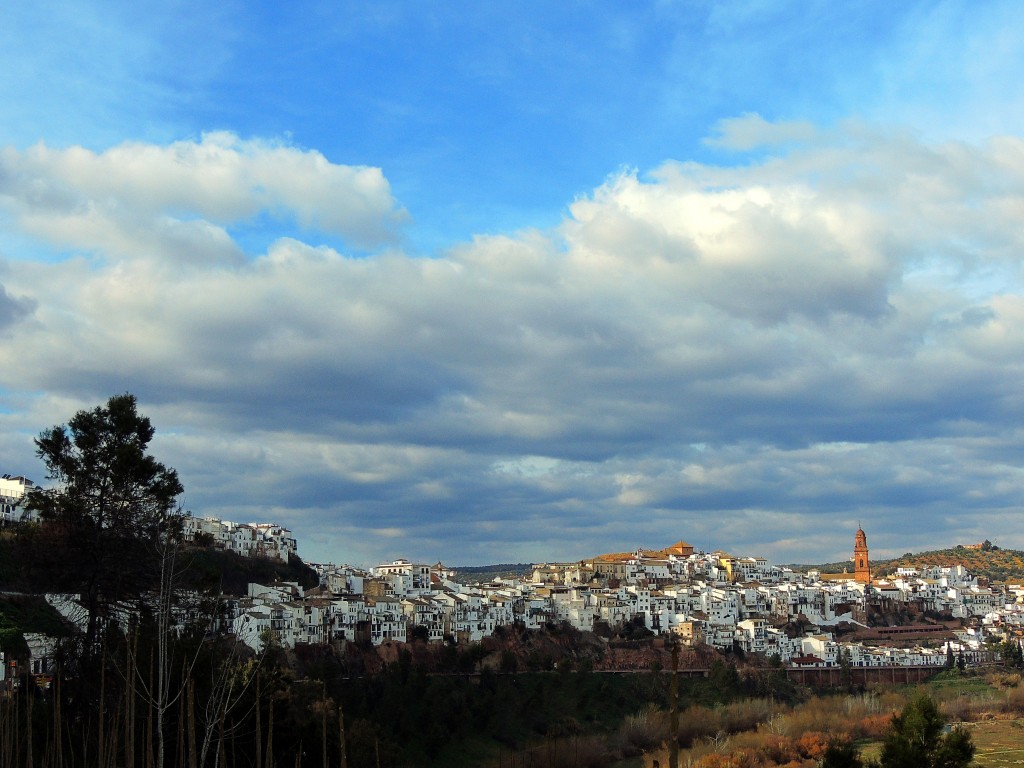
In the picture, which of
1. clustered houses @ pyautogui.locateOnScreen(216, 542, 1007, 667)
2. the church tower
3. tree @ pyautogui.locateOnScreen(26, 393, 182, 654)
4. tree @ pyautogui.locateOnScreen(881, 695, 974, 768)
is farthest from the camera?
the church tower

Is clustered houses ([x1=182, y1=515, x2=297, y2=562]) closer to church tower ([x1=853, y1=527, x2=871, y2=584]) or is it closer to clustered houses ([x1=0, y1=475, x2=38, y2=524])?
clustered houses ([x1=0, y1=475, x2=38, y2=524])

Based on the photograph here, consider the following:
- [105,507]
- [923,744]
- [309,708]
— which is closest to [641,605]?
[923,744]

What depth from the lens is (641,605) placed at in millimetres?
108812

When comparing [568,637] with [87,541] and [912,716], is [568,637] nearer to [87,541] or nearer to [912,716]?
[912,716]

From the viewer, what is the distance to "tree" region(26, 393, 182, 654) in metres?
24.7

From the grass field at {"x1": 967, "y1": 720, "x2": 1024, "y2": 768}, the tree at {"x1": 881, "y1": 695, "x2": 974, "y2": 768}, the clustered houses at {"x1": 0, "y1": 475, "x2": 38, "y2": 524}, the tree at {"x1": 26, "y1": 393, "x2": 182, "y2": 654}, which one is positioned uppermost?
the clustered houses at {"x1": 0, "y1": 475, "x2": 38, "y2": 524}

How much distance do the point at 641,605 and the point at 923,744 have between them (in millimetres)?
77241

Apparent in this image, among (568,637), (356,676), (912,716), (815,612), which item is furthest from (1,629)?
(815,612)

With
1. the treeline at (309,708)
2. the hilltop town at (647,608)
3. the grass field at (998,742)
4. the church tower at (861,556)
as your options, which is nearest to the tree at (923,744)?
the treeline at (309,708)

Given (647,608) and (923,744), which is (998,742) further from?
(647,608)

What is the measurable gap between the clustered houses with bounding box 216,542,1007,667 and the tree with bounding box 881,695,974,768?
34.7m

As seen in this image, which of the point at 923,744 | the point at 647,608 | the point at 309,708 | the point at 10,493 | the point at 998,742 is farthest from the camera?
the point at 647,608

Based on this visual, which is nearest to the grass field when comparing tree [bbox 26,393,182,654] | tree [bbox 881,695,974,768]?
tree [bbox 881,695,974,768]

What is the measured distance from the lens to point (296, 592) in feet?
273
